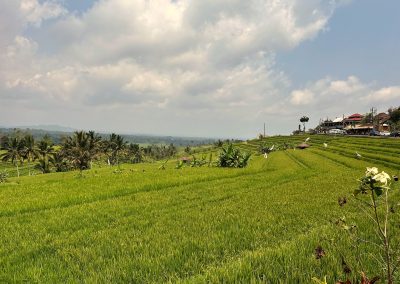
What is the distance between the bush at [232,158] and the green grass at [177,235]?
13.5 m

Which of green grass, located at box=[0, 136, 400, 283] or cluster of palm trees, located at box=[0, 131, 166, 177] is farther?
cluster of palm trees, located at box=[0, 131, 166, 177]

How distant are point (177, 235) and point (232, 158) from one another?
2385cm

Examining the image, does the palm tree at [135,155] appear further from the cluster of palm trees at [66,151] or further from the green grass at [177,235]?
the green grass at [177,235]

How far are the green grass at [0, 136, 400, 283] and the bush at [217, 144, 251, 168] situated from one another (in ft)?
44.3

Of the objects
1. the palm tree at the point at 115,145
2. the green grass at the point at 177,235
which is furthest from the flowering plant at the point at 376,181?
the palm tree at the point at 115,145

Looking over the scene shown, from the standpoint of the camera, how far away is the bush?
31688 mm

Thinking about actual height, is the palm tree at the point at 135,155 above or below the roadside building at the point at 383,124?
below

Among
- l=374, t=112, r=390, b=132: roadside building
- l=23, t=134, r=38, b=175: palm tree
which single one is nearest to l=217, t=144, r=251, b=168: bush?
l=23, t=134, r=38, b=175: palm tree

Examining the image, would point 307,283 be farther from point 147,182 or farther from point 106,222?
point 147,182

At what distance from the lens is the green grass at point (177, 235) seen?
5391mm

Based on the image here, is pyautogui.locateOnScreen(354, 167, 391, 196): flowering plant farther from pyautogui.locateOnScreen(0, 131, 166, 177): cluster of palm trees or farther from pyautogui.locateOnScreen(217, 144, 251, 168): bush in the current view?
pyautogui.locateOnScreen(0, 131, 166, 177): cluster of palm trees

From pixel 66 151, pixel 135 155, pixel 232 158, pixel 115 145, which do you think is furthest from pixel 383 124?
pixel 232 158

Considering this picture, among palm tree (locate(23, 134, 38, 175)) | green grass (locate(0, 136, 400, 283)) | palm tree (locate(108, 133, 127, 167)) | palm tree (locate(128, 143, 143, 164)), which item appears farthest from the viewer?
palm tree (locate(128, 143, 143, 164))

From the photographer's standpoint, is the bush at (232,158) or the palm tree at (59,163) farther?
the palm tree at (59,163)
